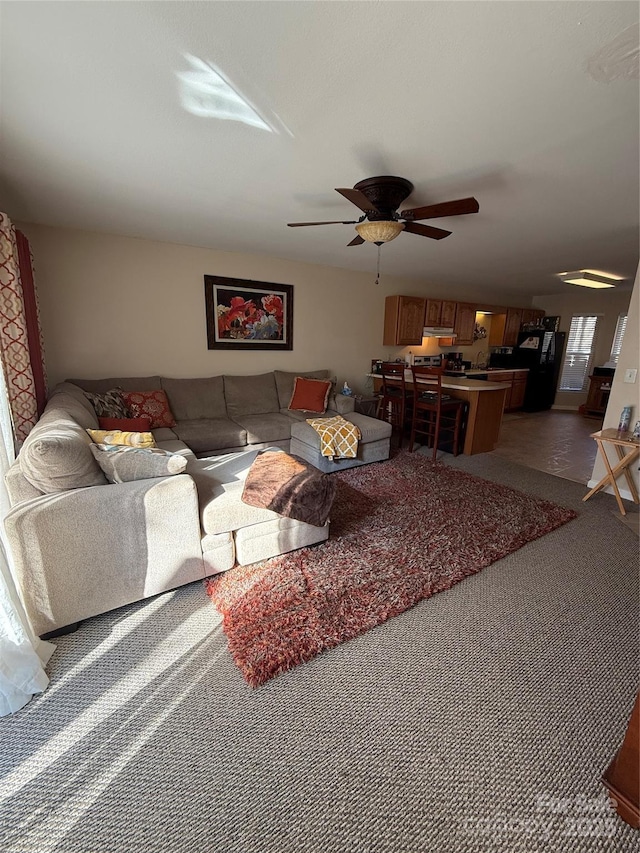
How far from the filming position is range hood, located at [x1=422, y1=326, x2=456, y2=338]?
19.1 ft

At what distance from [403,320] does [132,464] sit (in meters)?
4.67

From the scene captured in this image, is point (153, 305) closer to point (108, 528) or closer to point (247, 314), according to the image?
point (247, 314)

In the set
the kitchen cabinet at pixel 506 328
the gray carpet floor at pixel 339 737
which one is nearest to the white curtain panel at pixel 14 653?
the gray carpet floor at pixel 339 737

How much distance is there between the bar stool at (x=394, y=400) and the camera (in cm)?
428

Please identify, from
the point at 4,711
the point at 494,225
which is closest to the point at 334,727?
the point at 4,711

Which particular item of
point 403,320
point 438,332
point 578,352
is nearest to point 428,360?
point 438,332

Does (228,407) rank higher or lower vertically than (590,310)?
lower

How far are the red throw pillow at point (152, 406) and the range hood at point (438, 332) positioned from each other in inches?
166

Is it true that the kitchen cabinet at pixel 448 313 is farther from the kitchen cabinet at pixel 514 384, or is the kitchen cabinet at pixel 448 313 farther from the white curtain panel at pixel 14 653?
the white curtain panel at pixel 14 653

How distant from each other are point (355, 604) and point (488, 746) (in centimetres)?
78

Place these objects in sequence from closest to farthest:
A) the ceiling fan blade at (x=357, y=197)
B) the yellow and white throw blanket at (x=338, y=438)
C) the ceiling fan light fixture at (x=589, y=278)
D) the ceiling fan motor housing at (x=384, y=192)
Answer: the ceiling fan blade at (x=357, y=197) → the ceiling fan motor housing at (x=384, y=192) → the yellow and white throw blanket at (x=338, y=438) → the ceiling fan light fixture at (x=589, y=278)

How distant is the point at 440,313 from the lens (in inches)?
231

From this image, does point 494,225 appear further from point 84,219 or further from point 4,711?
point 4,711

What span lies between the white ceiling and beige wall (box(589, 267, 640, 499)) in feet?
2.64
